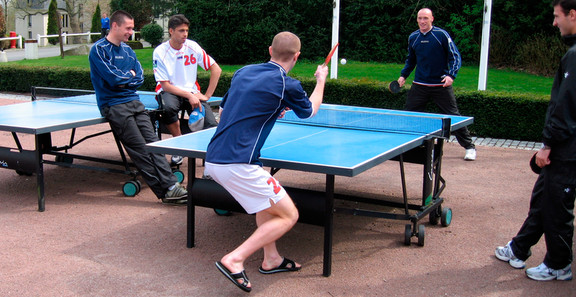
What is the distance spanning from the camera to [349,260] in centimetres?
486

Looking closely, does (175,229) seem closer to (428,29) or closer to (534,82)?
(428,29)

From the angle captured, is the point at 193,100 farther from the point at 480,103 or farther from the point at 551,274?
the point at 480,103

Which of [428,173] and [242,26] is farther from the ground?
[242,26]

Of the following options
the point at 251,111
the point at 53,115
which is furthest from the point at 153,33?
the point at 251,111

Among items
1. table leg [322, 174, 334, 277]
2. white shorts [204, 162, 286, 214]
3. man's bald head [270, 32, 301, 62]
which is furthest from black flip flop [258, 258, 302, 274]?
man's bald head [270, 32, 301, 62]

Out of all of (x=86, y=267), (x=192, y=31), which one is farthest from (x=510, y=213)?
(x=192, y=31)

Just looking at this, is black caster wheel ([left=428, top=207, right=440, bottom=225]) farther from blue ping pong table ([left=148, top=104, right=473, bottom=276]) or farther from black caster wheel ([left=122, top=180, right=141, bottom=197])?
black caster wheel ([left=122, top=180, right=141, bottom=197])

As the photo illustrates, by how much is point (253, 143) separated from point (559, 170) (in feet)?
6.71

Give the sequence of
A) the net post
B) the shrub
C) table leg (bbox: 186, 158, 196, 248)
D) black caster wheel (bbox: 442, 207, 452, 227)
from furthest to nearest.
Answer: the shrub < black caster wheel (bbox: 442, 207, 452, 227) < the net post < table leg (bbox: 186, 158, 196, 248)

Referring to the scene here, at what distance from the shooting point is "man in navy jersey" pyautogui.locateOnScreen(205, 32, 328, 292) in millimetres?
4004

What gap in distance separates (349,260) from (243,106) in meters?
1.62

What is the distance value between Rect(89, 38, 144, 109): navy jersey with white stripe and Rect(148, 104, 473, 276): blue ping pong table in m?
1.43

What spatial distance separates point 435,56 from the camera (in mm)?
8141

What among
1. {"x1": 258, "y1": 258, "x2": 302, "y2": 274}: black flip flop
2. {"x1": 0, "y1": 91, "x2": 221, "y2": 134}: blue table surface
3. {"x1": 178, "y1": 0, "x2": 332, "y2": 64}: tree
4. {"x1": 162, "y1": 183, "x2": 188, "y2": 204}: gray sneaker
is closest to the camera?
Result: {"x1": 258, "y1": 258, "x2": 302, "y2": 274}: black flip flop
